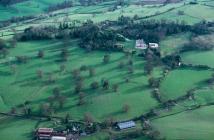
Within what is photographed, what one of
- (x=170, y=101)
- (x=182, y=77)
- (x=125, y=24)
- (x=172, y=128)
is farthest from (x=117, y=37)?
(x=172, y=128)

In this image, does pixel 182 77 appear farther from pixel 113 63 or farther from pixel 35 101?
pixel 35 101

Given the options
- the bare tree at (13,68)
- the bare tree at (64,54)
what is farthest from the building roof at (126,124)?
the bare tree at (13,68)

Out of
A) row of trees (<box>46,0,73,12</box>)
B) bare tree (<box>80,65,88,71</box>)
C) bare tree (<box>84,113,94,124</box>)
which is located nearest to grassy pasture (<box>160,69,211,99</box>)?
bare tree (<box>84,113,94,124</box>)

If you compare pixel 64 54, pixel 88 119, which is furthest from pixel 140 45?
pixel 88 119

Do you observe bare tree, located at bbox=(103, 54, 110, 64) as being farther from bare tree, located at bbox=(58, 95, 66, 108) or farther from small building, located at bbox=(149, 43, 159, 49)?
bare tree, located at bbox=(58, 95, 66, 108)

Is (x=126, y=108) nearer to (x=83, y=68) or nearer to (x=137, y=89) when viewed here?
(x=137, y=89)

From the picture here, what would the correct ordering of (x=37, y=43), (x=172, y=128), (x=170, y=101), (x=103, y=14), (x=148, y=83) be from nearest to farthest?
(x=172, y=128) → (x=170, y=101) → (x=148, y=83) → (x=37, y=43) → (x=103, y=14)
